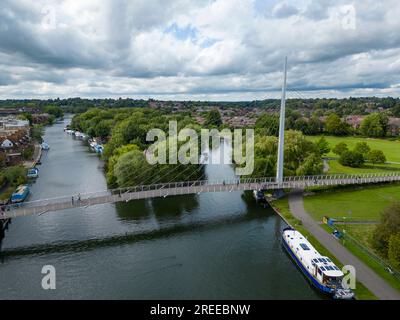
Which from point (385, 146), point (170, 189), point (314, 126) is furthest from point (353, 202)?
point (314, 126)

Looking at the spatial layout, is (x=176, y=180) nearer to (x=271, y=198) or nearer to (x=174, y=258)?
(x=271, y=198)

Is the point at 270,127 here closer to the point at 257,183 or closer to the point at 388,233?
the point at 257,183

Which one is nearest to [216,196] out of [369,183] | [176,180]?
[176,180]

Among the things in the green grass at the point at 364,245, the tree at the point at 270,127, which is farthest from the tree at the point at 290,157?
the green grass at the point at 364,245

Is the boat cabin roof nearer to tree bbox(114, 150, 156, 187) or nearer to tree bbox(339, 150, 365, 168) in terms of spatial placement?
tree bbox(114, 150, 156, 187)

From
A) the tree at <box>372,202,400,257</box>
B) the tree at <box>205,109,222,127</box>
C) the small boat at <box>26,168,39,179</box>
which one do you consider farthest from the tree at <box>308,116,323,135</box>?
the tree at <box>372,202,400,257</box>

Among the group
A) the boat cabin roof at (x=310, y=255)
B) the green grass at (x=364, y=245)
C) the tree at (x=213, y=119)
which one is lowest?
the green grass at (x=364, y=245)

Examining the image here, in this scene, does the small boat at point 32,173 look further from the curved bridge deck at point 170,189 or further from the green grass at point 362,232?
the green grass at point 362,232
